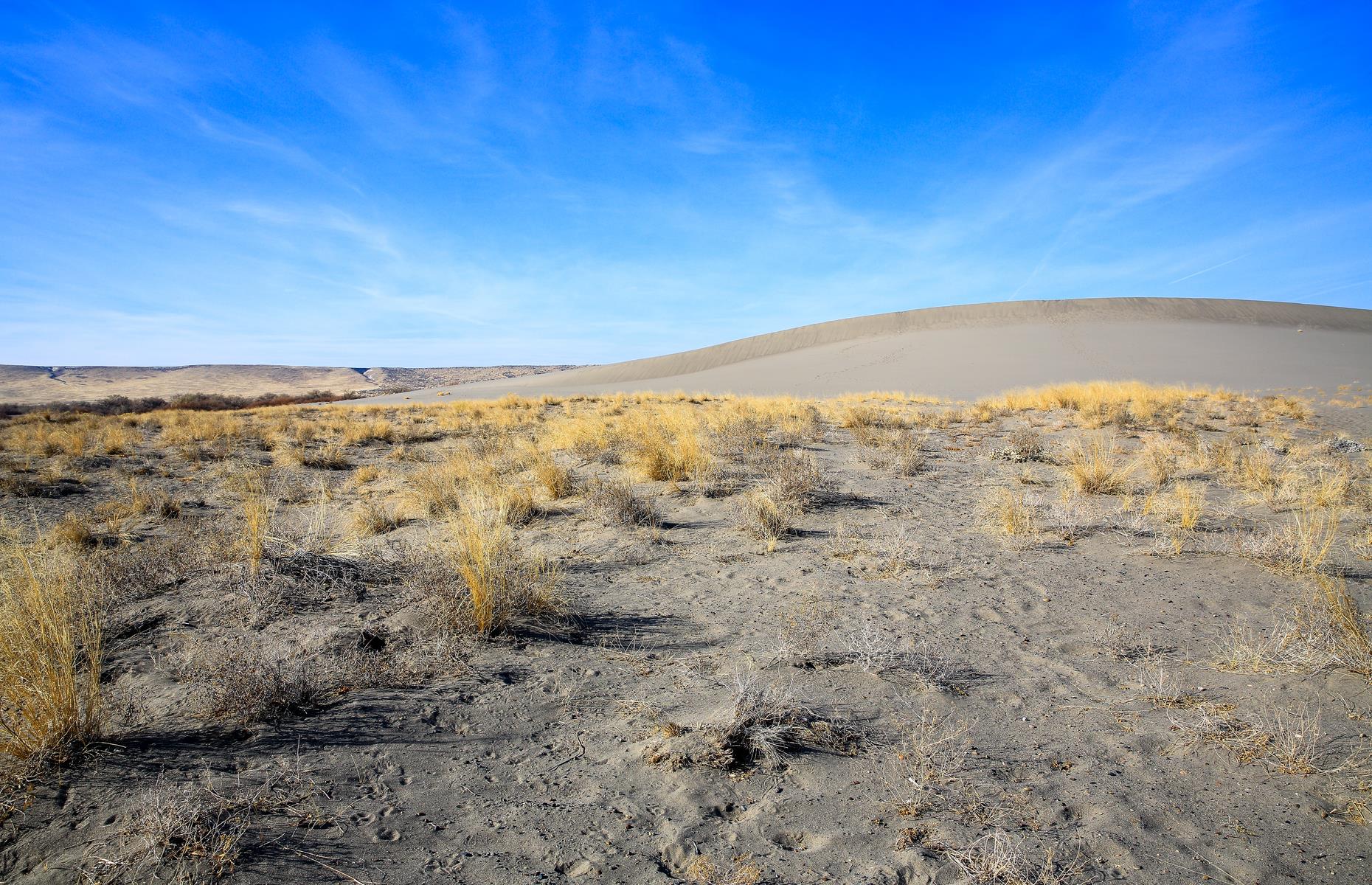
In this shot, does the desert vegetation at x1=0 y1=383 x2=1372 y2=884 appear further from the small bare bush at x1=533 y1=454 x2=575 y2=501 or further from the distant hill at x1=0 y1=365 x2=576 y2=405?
the distant hill at x1=0 y1=365 x2=576 y2=405

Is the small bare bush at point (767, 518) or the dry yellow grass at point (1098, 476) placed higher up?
the dry yellow grass at point (1098, 476)

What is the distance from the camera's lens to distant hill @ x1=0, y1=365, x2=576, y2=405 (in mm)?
67312

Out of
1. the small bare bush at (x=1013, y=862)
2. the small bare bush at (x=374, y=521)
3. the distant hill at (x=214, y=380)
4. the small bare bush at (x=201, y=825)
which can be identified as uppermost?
the distant hill at (x=214, y=380)

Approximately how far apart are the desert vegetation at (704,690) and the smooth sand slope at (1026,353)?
24023 millimetres

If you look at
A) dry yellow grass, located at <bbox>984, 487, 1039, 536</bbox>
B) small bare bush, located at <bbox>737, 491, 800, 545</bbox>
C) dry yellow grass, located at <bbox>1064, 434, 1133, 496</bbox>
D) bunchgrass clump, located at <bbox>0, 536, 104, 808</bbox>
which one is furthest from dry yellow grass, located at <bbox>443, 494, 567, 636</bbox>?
dry yellow grass, located at <bbox>1064, 434, 1133, 496</bbox>

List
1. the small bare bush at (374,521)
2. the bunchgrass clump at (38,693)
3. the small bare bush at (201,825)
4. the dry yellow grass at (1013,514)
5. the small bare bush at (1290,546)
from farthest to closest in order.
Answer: the small bare bush at (374,521) → the dry yellow grass at (1013,514) → the small bare bush at (1290,546) → the bunchgrass clump at (38,693) → the small bare bush at (201,825)

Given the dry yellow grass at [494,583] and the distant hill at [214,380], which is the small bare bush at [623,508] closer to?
the dry yellow grass at [494,583]

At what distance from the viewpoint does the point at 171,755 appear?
2416 millimetres

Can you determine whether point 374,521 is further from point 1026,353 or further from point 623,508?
point 1026,353

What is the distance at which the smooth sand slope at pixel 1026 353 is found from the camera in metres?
31.3

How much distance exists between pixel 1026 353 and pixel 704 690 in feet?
139

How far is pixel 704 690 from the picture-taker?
3.22 m

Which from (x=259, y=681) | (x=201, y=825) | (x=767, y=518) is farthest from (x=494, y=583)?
(x=767, y=518)

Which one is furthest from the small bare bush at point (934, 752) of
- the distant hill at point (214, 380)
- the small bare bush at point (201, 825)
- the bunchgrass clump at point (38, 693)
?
the distant hill at point (214, 380)
